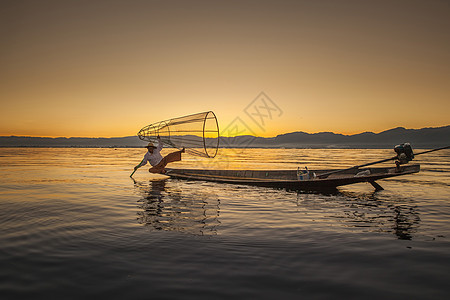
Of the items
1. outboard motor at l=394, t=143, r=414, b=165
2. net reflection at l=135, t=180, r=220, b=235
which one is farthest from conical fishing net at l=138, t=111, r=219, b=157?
outboard motor at l=394, t=143, r=414, b=165

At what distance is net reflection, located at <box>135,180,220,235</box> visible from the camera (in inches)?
306

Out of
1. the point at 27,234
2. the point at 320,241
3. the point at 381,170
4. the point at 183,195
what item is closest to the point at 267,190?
the point at 183,195

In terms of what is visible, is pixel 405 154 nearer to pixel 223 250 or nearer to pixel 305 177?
pixel 305 177

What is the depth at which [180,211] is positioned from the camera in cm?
986

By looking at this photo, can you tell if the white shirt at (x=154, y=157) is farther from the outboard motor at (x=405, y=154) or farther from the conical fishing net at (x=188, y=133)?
the outboard motor at (x=405, y=154)

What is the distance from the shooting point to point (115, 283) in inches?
176

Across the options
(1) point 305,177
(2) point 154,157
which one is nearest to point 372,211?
(1) point 305,177

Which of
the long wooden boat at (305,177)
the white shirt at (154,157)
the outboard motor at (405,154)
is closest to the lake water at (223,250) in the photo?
the long wooden boat at (305,177)

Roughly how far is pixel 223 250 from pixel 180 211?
13.8 ft

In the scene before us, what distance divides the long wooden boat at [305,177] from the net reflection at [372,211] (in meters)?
0.78

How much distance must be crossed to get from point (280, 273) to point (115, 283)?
268cm

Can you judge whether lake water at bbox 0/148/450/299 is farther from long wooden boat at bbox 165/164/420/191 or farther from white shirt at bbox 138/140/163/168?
white shirt at bbox 138/140/163/168

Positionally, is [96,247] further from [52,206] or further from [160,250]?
[52,206]

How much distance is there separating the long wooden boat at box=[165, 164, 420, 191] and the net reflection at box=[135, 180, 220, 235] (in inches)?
146
